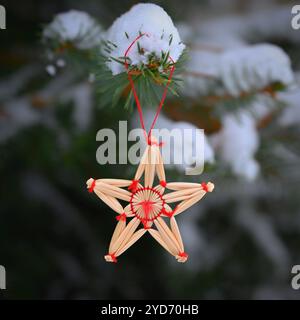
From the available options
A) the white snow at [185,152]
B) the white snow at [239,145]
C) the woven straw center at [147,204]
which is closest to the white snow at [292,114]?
the white snow at [239,145]

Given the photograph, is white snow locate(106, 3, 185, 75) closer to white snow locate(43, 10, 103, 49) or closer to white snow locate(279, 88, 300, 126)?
white snow locate(43, 10, 103, 49)

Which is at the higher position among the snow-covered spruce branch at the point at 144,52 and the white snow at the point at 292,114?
the white snow at the point at 292,114

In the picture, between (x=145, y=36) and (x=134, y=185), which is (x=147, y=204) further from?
(x=145, y=36)

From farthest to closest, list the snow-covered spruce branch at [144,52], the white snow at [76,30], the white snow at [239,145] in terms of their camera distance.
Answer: the white snow at [239,145] → the white snow at [76,30] → the snow-covered spruce branch at [144,52]

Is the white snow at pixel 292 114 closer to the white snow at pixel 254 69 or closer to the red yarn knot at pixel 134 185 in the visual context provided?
the white snow at pixel 254 69

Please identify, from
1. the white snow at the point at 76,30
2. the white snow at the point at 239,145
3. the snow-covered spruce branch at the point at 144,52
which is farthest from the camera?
the white snow at the point at 239,145

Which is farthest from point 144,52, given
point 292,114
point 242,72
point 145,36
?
point 292,114
